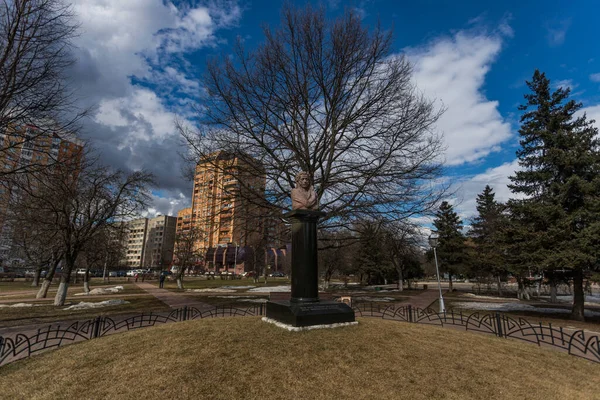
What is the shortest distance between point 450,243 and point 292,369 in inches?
1407

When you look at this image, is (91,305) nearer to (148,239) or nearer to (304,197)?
(304,197)

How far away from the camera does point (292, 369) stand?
16.6 ft

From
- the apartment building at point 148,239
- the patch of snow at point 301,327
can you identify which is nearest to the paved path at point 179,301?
the patch of snow at point 301,327

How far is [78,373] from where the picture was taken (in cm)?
502

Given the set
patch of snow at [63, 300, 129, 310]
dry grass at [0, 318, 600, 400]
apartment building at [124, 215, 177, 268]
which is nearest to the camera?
dry grass at [0, 318, 600, 400]

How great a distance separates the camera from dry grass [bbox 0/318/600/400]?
176 inches

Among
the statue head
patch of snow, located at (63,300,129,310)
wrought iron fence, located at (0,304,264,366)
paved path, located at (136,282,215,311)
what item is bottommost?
paved path, located at (136,282,215,311)

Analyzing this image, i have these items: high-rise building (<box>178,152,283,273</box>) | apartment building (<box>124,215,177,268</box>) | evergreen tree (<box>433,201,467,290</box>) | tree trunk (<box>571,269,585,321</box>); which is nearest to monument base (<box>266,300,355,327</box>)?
high-rise building (<box>178,152,283,273</box>)

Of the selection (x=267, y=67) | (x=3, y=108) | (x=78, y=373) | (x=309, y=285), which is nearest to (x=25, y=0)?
(x=3, y=108)

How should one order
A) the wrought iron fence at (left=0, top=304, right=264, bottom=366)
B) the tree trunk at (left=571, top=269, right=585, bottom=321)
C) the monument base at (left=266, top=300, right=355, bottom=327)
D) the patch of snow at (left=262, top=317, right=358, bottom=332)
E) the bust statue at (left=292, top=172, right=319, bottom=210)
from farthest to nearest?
1. the tree trunk at (left=571, top=269, right=585, bottom=321)
2. the bust statue at (left=292, top=172, right=319, bottom=210)
3. the monument base at (left=266, top=300, right=355, bottom=327)
4. the patch of snow at (left=262, top=317, right=358, bottom=332)
5. the wrought iron fence at (left=0, top=304, right=264, bottom=366)

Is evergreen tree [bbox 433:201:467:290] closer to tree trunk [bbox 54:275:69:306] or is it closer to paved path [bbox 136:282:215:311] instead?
paved path [bbox 136:282:215:311]

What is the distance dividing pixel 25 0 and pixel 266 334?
1084 centimetres

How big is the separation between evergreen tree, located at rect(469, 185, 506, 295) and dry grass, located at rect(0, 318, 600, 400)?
23475mm

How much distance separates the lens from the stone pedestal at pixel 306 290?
7336 millimetres
